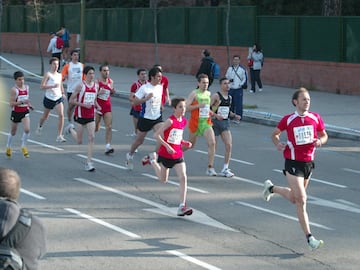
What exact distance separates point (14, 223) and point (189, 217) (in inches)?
269

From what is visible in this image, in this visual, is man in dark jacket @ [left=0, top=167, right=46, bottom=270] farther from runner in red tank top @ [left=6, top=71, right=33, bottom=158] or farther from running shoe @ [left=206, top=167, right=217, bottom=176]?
runner in red tank top @ [left=6, top=71, right=33, bottom=158]

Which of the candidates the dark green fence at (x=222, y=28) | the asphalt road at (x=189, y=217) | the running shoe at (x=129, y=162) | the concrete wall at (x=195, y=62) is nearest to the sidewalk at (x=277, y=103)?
the concrete wall at (x=195, y=62)

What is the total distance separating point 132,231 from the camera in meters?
11.3

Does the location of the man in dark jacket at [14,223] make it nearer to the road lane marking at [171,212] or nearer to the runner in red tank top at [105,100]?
the road lane marking at [171,212]

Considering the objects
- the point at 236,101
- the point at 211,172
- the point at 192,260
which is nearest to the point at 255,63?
the point at 236,101

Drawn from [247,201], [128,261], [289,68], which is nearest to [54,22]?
[289,68]

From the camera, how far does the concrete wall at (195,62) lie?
30188mm

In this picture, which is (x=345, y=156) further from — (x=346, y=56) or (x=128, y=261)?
(x=346, y=56)

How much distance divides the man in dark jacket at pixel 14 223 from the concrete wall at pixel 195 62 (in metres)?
24.6

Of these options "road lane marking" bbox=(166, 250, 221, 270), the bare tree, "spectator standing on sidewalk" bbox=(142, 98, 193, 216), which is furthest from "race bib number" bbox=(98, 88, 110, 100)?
the bare tree

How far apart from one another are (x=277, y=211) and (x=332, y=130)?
9.07 meters

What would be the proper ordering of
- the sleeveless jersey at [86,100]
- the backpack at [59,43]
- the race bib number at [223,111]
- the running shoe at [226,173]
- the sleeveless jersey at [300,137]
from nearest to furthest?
the sleeveless jersey at [300,137] < the running shoe at [226,173] < the race bib number at [223,111] < the sleeveless jersey at [86,100] < the backpack at [59,43]

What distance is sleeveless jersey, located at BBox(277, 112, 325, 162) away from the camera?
10664mm

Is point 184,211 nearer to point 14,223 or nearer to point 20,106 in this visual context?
point 20,106
